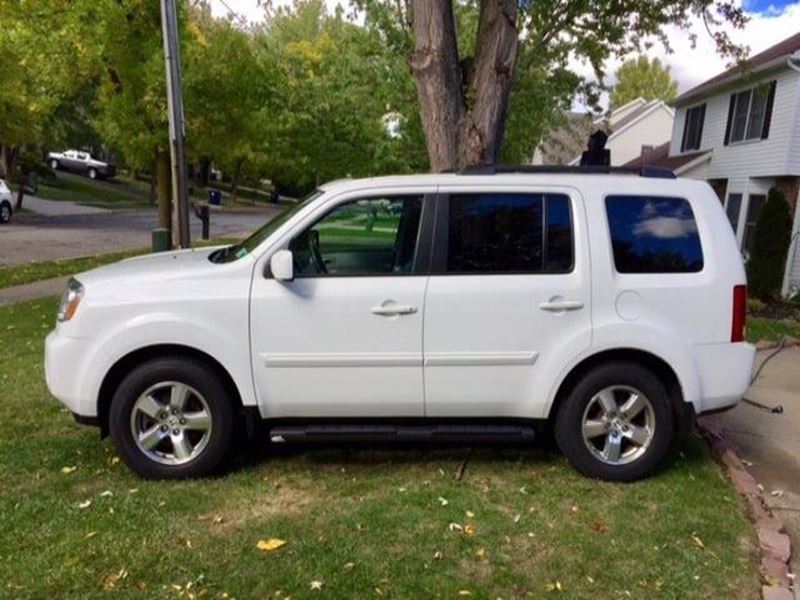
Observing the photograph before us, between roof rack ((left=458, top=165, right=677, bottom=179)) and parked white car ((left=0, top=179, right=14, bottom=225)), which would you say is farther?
parked white car ((left=0, top=179, right=14, bottom=225))

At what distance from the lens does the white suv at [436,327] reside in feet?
13.2

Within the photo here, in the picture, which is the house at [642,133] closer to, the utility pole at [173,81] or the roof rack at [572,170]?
the utility pole at [173,81]

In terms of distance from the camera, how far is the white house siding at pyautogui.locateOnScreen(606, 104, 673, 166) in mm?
38875

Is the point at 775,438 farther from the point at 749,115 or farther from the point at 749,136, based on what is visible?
the point at 749,115

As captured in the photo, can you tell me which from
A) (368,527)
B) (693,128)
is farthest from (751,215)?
(368,527)

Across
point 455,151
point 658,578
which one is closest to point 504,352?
point 658,578

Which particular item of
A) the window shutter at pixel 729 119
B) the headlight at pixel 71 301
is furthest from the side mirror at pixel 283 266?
the window shutter at pixel 729 119

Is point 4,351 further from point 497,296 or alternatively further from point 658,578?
point 658,578

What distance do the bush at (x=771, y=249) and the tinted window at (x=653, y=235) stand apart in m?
10.4

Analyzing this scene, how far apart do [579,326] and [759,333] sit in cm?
701

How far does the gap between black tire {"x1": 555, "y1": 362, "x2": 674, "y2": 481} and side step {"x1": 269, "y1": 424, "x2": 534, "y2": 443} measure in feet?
0.87

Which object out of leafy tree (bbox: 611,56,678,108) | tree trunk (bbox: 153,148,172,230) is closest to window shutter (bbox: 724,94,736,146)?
tree trunk (bbox: 153,148,172,230)

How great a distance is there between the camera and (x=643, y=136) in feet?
128

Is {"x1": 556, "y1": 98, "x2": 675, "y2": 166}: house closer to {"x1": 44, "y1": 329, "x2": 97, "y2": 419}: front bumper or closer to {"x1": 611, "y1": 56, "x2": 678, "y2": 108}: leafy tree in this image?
{"x1": 611, "y1": 56, "x2": 678, "y2": 108}: leafy tree
